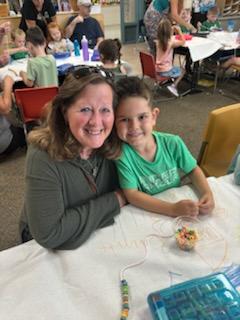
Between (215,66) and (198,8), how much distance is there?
6.38 feet

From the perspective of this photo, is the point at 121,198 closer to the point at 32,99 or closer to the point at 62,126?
the point at 62,126

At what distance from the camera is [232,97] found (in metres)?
4.02

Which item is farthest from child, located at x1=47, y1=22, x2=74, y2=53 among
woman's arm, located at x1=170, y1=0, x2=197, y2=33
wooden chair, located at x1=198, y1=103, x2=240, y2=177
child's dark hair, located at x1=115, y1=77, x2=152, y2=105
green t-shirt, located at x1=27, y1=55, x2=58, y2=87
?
child's dark hair, located at x1=115, y1=77, x2=152, y2=105

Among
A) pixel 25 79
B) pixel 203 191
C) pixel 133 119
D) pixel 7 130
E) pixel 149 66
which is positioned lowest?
pixel 7 130

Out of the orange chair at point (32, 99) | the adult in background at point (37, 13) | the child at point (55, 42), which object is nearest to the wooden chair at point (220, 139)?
the orange chair at point (32, 99)

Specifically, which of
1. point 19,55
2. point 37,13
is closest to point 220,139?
point 19,55

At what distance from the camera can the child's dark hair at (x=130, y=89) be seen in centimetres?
107

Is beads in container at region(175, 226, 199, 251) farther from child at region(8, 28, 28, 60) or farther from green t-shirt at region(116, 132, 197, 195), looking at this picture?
child at region(8, 28, 28, 60)

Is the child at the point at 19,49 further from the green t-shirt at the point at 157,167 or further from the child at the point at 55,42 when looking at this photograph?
the green t-shirt at the point at 157,167

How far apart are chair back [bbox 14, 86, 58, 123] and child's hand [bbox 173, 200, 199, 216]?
5.34 ft

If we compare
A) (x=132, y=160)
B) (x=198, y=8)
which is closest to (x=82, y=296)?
(x=132, y=160)

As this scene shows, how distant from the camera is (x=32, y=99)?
2461 mm

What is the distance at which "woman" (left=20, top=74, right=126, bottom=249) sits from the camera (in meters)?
0.87

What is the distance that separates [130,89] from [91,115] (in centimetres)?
27
